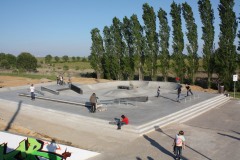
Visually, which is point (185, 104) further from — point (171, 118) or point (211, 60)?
point (211, 60)

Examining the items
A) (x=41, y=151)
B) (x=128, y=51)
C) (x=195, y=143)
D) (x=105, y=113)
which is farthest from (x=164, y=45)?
(x=41, y=151)

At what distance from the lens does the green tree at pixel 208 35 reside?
34.0 metres

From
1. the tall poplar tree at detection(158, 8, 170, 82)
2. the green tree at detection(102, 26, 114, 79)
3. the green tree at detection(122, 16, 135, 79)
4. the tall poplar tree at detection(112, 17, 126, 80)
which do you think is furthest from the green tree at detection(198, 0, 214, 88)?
the green tree at detection(102, 26, 114, 79)

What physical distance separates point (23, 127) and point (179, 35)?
2653cm

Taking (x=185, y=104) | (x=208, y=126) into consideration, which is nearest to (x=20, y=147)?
(x=208, y=126)

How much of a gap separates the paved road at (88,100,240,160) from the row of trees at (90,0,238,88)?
16.4 m

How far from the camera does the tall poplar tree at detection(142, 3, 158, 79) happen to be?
127 feet

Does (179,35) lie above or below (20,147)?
above

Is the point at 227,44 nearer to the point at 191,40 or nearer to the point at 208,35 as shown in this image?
the point at 208,35

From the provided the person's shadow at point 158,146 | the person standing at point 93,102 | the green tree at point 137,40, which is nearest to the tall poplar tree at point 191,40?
the green tree at point 137,40

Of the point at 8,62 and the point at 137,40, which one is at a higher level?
the point at 137,40

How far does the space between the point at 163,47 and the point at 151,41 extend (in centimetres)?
194

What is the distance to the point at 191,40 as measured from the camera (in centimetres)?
3584

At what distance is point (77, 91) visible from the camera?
2755cm
